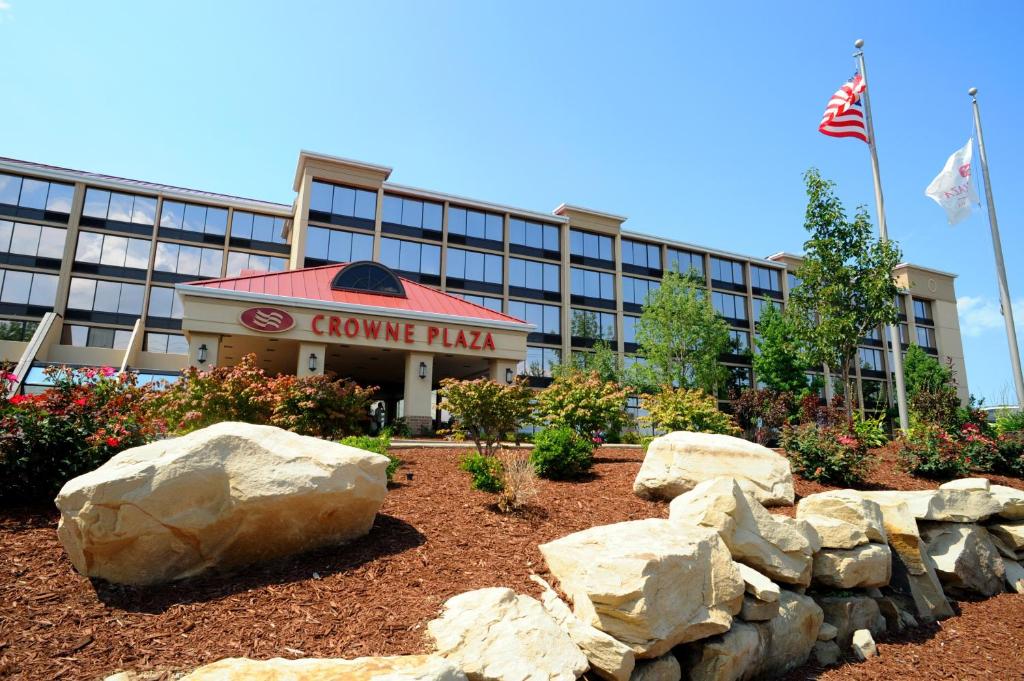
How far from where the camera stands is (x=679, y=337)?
4162cm

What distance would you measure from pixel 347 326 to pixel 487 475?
1601 cm

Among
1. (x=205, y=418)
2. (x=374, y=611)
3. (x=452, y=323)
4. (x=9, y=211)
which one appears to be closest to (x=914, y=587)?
(x=374, y=611)

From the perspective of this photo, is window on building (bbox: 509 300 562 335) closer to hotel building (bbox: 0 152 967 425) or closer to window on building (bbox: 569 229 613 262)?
hotel building (bbox: 0 152 967 425)

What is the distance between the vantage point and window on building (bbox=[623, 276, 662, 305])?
52.5m

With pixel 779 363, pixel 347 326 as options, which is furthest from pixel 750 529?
pixel 779 363

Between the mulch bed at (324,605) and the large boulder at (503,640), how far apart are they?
0.26 m

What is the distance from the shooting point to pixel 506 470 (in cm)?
858

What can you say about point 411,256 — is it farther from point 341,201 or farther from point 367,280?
point 367,280

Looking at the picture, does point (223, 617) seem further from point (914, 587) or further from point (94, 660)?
point (914, 587)

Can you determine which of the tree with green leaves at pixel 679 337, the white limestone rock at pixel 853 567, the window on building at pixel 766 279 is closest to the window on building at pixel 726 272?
the window on building at pixel 766 279

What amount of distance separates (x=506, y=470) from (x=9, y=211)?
47.7 meters

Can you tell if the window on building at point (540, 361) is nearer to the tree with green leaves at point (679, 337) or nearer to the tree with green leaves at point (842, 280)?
the tree with green leaves at point (679, 337)

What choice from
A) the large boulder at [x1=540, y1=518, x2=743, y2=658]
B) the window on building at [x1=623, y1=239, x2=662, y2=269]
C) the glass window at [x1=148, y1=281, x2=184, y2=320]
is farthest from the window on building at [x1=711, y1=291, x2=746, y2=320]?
the large boulder at [x1=540, y1=518, x2=743, y2=658]

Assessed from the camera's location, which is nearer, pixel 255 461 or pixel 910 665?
pixel 255 461
